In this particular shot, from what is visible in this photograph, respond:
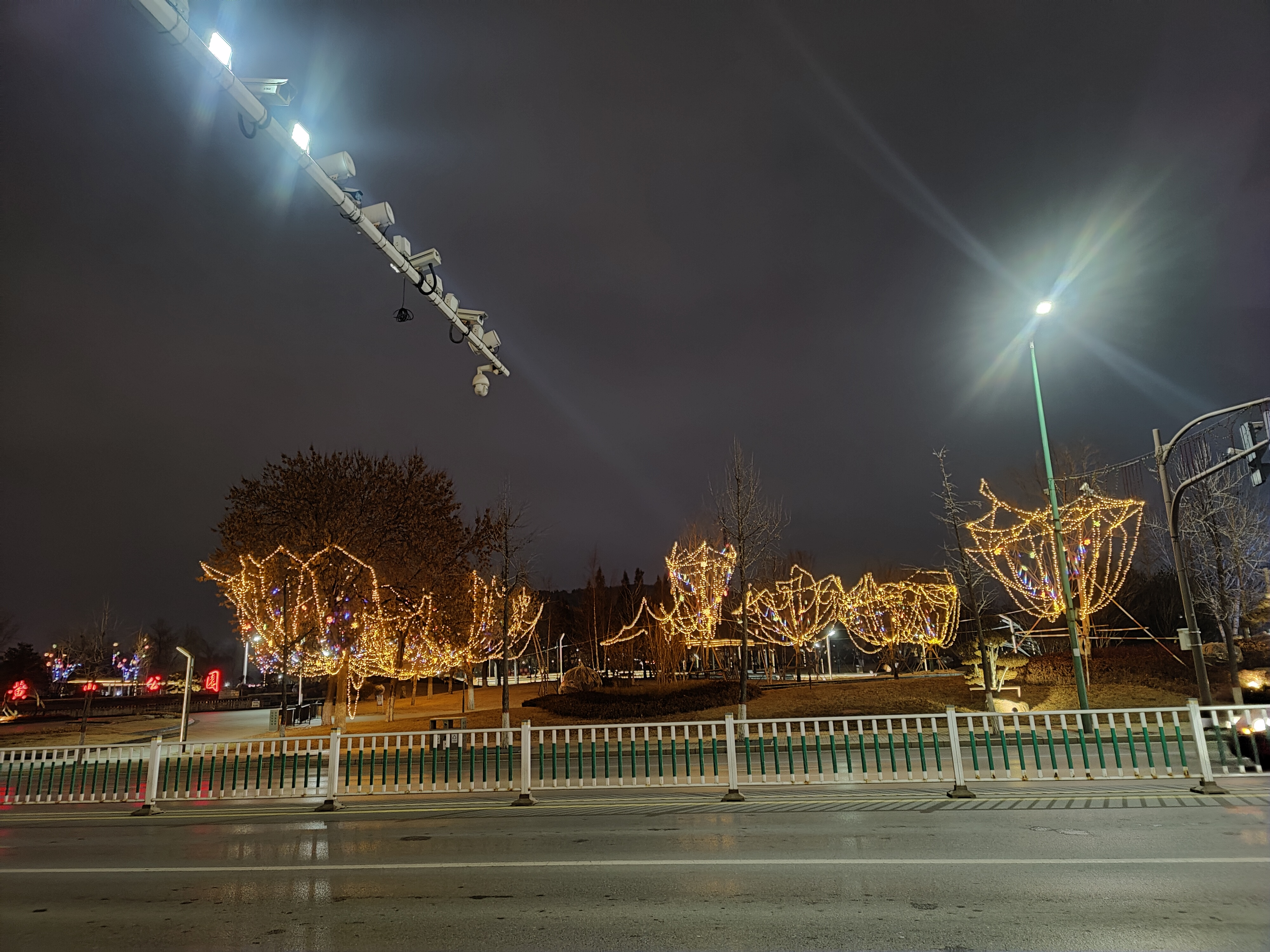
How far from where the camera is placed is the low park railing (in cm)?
1194

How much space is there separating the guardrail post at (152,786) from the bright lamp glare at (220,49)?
11.0 meters

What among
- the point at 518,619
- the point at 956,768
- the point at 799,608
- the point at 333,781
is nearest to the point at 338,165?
the point at 333,781

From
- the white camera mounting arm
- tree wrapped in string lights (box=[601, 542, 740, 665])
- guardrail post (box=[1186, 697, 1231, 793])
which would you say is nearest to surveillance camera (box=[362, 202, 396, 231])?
the white camera mounting arm

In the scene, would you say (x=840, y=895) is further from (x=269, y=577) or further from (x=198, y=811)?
(x=269, y=577)

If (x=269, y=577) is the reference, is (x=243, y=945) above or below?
below

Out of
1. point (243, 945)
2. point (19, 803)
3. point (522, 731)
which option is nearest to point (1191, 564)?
point (522, 731)

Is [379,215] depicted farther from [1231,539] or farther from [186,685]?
[1231,539]

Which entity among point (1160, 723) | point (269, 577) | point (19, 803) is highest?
point (269, 577)

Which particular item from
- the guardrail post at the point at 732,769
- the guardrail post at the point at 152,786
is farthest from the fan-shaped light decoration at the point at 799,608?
the guardrail post at the point at 152,786

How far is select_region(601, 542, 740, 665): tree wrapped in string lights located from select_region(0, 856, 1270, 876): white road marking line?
2414 centimetres

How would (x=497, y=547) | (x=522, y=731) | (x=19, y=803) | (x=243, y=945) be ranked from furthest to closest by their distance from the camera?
(x=497, y=547)
(x=19, y=803)
(x=522, y=731)
(x=243, y=945)

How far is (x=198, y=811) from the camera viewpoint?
43.8 ft

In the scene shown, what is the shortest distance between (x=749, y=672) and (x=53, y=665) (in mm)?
69111

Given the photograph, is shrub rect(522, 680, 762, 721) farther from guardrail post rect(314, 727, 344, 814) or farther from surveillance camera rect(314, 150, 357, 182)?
surveillance camera rect(314, 150, 357, 182)
